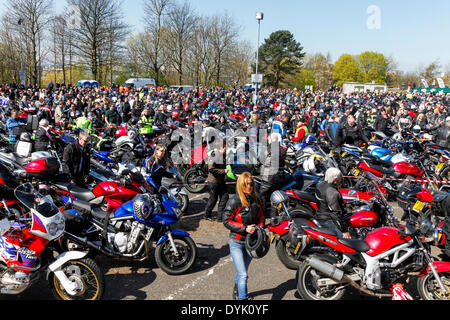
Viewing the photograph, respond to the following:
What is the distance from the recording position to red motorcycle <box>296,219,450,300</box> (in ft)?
13.1

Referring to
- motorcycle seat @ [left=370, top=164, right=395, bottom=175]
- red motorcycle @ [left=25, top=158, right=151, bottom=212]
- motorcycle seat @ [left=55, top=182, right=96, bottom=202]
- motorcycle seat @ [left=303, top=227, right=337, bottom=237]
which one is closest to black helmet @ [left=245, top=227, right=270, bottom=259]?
motorcycle seat @ [left=303, top=227, right=337, bottom=237]

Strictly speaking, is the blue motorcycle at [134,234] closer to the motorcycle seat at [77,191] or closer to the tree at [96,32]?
the motorcycle seat at [77,191]

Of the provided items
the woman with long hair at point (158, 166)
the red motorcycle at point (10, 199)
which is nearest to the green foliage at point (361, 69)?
the woman with long hair at point (158, 166)

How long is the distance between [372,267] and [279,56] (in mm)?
61863

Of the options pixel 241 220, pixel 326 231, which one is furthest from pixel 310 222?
pixel 241 220

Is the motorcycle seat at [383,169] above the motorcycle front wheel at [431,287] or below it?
above

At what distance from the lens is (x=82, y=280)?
387 cm

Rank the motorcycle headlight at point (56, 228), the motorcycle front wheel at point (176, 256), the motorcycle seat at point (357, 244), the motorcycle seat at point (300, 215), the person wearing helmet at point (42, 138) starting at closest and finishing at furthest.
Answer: the motorcycle headlight at point (56, 228) → the motorcycle seat at point (357, 244) → the motorcycle front wheel at point (176, 256) → the motorcycle seat at point (300, 215) → the person wearing helmet at point (42, 138)

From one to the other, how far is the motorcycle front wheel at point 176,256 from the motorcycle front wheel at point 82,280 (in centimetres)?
96

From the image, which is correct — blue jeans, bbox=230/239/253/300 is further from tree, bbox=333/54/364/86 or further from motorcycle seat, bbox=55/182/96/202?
tree, bbox=333/54/364/86

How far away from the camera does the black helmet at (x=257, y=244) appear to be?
3828 mm

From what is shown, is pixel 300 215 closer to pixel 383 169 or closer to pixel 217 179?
pixel 217 179

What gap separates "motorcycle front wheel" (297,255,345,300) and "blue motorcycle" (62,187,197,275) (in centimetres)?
153

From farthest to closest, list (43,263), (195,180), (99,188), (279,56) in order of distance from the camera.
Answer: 1. (279,56)
2. (195,180)
3. (99,188)
4. (43,263)
